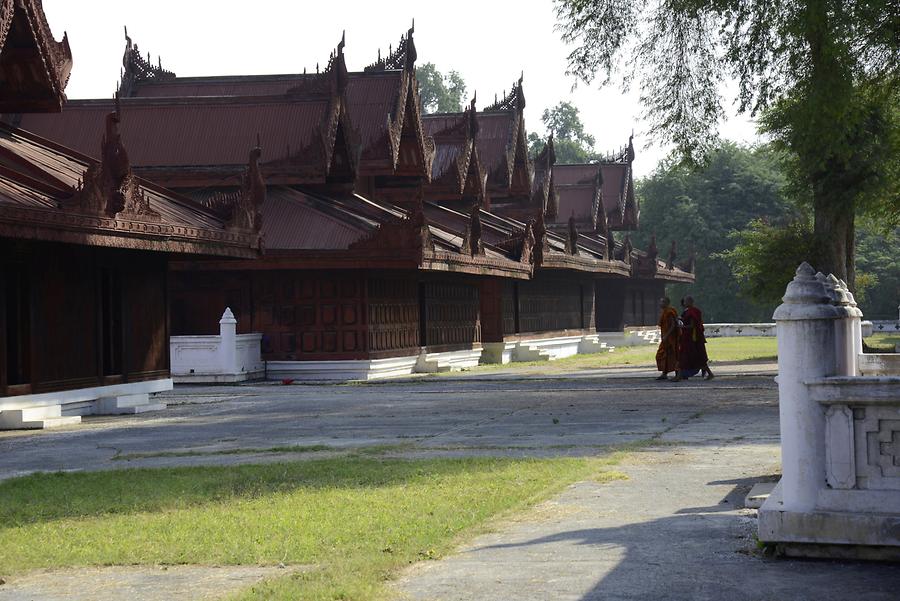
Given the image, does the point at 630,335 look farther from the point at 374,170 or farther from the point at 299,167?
the point at 299,167

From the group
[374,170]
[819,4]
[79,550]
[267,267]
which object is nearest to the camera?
[79,550]

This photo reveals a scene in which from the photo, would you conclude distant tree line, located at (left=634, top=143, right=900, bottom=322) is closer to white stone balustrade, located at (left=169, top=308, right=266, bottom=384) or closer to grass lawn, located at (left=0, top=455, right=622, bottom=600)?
white stone balustrade, located at (left=169, top=308, right=266, bottom=384)

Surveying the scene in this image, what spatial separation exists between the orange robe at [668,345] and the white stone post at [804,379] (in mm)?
20109

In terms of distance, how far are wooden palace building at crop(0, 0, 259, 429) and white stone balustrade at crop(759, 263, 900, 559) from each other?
1181 cm

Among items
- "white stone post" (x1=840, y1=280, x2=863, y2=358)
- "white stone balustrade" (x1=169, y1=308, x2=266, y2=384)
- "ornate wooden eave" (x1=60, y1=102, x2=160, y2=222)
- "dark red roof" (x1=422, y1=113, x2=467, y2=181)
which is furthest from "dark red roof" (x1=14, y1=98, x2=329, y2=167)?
"white stone post" (x1=840, y1=280, x2=863, y2=358)

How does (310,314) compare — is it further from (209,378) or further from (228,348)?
(209,378)

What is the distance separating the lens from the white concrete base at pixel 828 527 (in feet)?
23.2

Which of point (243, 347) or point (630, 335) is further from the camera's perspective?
point (630, 335)

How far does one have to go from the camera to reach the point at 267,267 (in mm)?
31266

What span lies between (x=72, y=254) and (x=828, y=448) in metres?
15.6

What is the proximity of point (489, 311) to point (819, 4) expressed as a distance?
24.7 meters

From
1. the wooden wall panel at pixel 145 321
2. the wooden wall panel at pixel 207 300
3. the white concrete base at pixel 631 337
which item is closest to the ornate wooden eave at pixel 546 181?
the white concrete base at pixel 631 337

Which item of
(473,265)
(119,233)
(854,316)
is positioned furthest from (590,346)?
(854,316)

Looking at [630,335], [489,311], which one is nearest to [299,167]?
[489,311]
